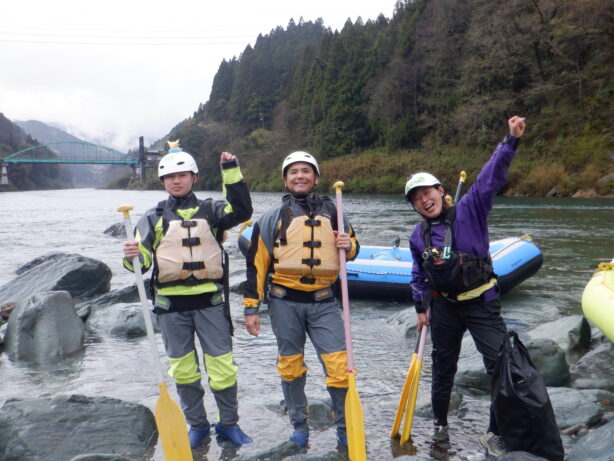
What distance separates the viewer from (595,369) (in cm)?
478

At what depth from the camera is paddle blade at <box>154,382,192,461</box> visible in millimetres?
3221

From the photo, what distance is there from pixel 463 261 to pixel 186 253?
1.72 metres

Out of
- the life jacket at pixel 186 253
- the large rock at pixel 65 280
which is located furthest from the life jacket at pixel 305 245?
the large rock at pixel 65 280

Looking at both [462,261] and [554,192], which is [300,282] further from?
[554,192]

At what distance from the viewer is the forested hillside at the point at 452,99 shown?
30.0 m

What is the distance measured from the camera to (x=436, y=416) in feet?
12.0

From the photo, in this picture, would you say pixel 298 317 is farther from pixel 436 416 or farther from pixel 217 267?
pixel 436 416

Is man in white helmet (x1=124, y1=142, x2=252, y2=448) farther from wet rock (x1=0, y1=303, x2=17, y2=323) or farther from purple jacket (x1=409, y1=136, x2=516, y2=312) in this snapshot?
wet rock (x1=0, y1=303, x2=17, y2=323)

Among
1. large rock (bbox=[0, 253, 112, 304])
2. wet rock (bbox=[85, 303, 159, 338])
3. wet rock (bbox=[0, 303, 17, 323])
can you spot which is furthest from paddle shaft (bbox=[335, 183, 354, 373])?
large rock (bbox=[0, 253, 112, 304])

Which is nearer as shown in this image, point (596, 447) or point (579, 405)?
point (596, 447)

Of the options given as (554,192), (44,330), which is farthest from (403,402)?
(554,192)

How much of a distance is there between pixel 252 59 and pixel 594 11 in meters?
66.8

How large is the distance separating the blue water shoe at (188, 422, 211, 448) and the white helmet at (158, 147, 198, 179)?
5.65 ft

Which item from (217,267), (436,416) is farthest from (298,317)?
(436,416)
